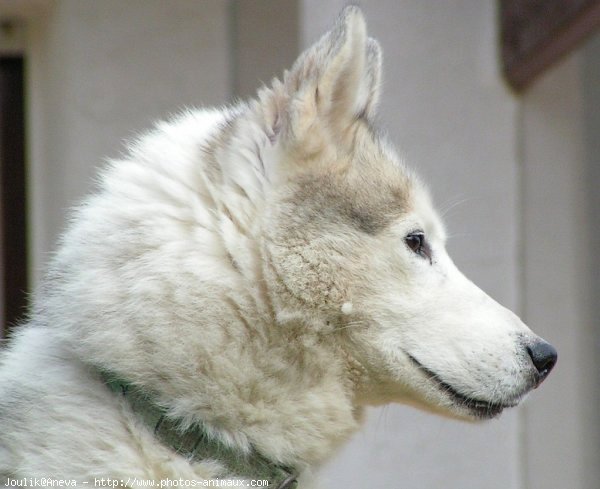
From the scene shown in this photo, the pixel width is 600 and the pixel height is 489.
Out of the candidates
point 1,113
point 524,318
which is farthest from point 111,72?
point 524,318

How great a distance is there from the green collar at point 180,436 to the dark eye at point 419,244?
588mm

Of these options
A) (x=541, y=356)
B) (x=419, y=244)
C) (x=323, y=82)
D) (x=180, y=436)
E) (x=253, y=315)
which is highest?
(x=323, y=82)

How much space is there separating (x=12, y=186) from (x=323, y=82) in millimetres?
3061

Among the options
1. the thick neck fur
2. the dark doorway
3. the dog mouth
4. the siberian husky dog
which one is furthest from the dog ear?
the dark doorway

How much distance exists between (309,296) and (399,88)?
7.35 ft

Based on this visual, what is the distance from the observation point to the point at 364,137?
2559 mm

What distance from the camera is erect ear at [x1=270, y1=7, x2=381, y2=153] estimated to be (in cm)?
237

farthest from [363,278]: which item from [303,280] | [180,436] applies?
[180,436]

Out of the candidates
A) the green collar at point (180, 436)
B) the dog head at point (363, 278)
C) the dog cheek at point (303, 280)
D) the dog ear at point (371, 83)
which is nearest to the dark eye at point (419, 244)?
the dog head at point (363, 278)

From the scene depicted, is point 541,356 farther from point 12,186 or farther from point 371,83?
point 12,186

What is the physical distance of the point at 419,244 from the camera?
2477mm

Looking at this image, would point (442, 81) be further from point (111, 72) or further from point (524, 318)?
point (111, 72)

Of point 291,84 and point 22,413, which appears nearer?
point 22,413

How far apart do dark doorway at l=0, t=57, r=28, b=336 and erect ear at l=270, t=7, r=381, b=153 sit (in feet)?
9.68
